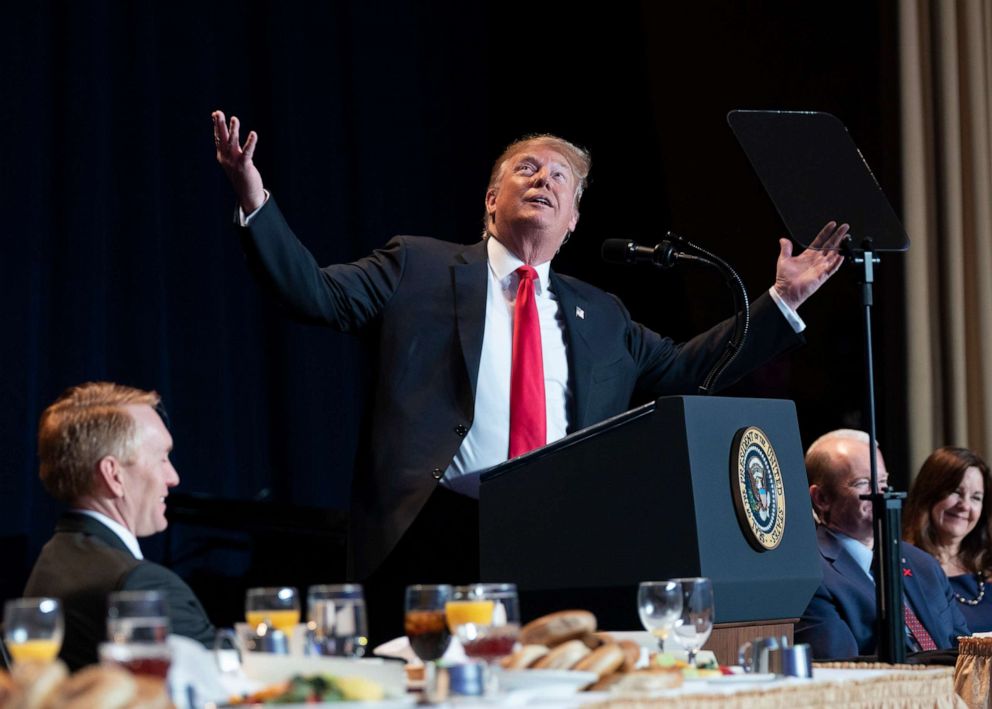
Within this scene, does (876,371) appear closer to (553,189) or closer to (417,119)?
(417,119)

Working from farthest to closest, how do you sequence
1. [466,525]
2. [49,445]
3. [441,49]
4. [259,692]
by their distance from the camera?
1. [441,49]
2. [466,525]
3. [49,445]
4. [259,692]

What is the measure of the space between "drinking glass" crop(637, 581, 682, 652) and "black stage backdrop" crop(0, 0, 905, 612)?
2.57m

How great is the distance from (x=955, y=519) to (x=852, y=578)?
3.25 feet

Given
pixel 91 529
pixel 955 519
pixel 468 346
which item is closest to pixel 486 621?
pixel 91 529

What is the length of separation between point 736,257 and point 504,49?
141 centimetres

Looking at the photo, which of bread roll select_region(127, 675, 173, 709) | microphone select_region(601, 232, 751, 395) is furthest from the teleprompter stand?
bread roll select_region(127, 675, 173, 709)

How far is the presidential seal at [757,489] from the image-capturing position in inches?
95.2

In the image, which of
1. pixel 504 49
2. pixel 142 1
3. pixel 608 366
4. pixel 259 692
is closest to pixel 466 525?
pixel 608 366

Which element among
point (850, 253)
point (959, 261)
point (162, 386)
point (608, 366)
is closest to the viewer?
point (850, 253)

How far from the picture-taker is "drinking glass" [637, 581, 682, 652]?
1.90 metres

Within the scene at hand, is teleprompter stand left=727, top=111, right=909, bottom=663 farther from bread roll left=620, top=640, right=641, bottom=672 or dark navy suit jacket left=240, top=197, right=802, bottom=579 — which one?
bread roll left=620, top=640, right=641, bottom=672

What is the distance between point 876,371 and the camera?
5.68m

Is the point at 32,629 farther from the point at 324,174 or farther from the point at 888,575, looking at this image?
the point at 324,174

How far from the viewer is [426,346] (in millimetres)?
3174
